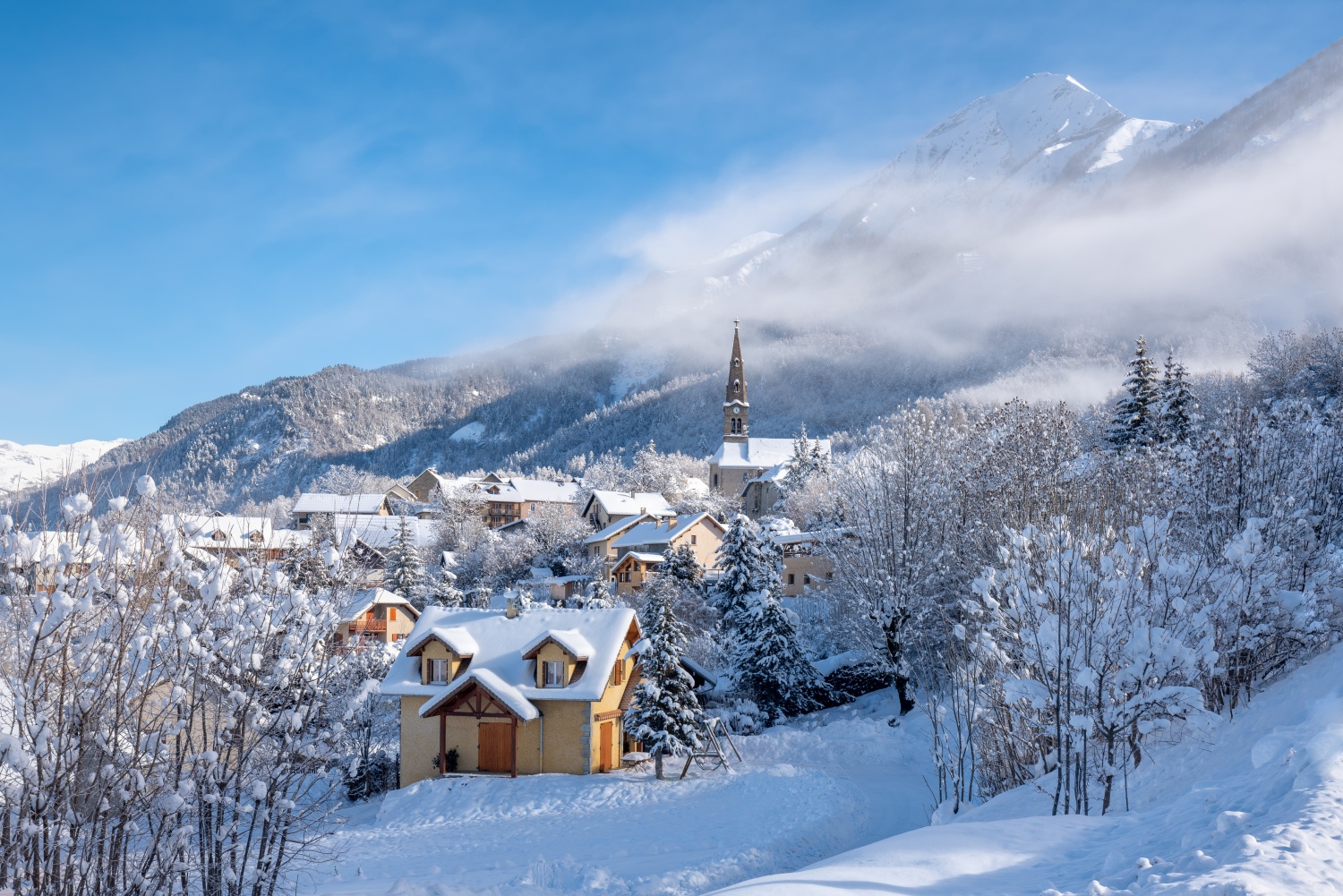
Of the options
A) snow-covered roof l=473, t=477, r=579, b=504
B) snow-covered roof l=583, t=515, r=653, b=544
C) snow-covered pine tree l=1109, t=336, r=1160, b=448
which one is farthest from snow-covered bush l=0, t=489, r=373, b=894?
snow-covered roof l=473, t=477, r=579, b=504

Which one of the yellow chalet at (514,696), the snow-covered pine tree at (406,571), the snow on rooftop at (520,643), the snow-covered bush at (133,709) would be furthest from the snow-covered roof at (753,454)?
the snow-covered bush at (133,709)

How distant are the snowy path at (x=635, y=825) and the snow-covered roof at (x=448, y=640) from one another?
415cm

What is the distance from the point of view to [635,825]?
795 inches

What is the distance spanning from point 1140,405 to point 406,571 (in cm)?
3890

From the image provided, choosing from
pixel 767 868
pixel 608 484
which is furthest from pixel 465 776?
pixel 608 484

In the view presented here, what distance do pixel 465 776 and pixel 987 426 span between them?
904 inches

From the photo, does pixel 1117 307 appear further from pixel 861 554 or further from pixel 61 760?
pixel 61 760

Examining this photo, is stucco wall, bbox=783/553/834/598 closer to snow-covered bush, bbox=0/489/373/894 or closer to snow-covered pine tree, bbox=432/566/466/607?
snow-covered pine tree, bbox=432/566/466/607

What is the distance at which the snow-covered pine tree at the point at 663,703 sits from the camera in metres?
25.3

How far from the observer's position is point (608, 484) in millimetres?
100312

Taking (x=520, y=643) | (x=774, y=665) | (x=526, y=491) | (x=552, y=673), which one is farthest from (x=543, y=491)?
(x=552, y=673)

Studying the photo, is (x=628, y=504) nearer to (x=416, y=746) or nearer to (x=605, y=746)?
(x=605, y=746)

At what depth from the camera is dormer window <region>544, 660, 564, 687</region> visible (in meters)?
26.6

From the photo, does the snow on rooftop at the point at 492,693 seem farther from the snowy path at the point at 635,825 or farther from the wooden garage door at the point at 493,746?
the snowy path at the point at 635,825
